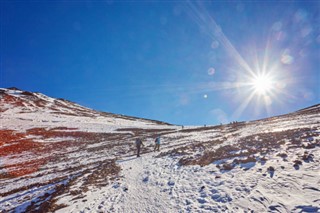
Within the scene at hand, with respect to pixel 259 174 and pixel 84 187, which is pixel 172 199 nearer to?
pixel 259 174

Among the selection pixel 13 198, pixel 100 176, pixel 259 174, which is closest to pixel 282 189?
pixel 259 174

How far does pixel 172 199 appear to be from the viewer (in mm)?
10125

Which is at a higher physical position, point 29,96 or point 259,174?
point 29,96

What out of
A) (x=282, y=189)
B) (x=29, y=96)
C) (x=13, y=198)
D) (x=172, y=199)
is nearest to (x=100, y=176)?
(x=13, y=198)

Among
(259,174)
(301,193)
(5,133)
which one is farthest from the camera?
(5,133)

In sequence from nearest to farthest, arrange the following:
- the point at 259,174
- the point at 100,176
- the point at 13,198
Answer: the point at 259,174 < the point at 13,198 < the point at 100,176

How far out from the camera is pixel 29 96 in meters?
126

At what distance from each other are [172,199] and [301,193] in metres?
5.71

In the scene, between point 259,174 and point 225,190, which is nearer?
Result: point 225,190

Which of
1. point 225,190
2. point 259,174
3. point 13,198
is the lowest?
point 13,198

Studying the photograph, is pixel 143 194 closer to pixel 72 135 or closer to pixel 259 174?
pixel 259 174

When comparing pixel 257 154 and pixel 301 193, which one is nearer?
pixel 301 193

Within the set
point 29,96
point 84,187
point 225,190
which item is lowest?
point 84,187

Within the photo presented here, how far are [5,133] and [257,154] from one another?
60322mm
